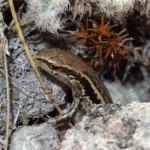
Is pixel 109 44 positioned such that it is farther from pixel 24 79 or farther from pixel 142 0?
pixel 24 79

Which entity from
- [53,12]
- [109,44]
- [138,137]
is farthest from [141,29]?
Answer: [138,137]

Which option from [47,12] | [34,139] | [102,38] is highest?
[47,12]

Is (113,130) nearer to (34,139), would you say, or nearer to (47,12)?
(34,139)

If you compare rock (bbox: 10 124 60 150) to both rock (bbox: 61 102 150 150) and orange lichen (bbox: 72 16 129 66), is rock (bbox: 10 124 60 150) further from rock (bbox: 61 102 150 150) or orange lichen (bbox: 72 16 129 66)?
orange lichen (bbox: 72 16 129 66)

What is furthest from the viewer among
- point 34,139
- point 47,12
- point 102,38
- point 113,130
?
point 102,38

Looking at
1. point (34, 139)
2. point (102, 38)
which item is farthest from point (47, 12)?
point (34, 139)

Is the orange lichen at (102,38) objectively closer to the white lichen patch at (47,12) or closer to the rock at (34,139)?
the white lichen patch at (47,12)

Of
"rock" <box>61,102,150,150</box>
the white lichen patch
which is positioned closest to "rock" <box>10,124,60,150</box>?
"rock" <box>61,102,150,150</box>
